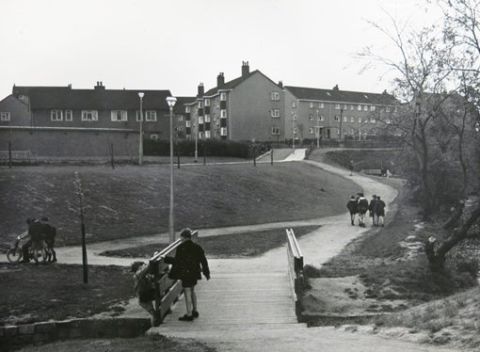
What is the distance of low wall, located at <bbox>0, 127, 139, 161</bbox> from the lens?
46431 mm

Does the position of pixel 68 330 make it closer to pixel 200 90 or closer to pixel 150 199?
pixel 150 199

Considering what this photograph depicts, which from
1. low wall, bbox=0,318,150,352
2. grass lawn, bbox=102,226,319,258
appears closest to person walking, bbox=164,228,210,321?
low wall, bbox=0,318,150,352

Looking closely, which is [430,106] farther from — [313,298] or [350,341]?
[350,341]

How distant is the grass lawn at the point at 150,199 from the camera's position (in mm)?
27125

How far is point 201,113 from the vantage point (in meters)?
95.2

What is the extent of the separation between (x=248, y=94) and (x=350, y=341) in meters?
77.0

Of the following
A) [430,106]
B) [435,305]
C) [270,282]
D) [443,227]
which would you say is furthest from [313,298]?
[430,106]

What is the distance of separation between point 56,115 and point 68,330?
236ft

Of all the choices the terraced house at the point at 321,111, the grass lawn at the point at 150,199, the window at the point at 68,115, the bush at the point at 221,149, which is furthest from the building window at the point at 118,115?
the grass lawn at the point at 150,199

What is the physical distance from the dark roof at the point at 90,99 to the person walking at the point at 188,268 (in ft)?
234

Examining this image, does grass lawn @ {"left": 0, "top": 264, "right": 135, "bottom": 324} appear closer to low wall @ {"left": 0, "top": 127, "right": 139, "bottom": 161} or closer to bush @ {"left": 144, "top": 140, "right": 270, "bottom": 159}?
low wall @ {"left": 0, "top": 127, "right": 139, "bottom": 161}

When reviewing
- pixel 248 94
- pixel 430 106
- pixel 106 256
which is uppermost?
pixel 248 94

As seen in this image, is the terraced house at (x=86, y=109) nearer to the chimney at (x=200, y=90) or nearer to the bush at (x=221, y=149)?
the bush at (x=221, y=149)

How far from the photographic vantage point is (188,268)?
11.1 metres
